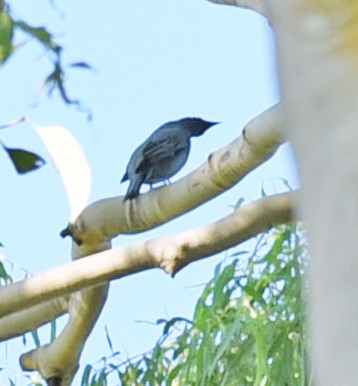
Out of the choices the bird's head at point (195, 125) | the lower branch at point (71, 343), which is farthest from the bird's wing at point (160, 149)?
the lower branch at point (71, 343)

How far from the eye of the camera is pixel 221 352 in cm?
127

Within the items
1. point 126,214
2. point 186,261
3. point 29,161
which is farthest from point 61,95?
point 126,214

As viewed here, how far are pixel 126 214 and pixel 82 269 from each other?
181 millimetres

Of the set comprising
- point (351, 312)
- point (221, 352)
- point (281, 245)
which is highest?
point (281, 245)

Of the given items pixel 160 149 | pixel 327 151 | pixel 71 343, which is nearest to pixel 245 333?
pixel 71 343

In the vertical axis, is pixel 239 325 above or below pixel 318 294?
above

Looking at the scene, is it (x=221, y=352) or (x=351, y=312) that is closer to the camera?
(x=351, y=312)

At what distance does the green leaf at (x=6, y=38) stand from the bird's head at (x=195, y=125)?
4.13 ft

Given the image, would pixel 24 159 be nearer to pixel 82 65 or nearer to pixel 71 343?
pixel 82 65

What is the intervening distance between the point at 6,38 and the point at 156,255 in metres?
0.37

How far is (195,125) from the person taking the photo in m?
1.97

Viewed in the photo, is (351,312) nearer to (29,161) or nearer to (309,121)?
(309,121)

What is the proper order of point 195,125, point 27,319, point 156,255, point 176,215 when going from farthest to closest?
point 195,125
point 27,319
point 176,215
point 156,255

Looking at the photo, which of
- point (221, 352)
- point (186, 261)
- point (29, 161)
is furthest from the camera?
point (221, 352)
